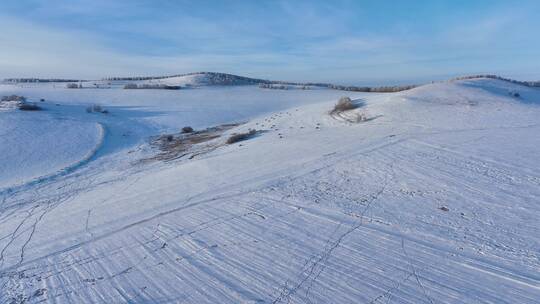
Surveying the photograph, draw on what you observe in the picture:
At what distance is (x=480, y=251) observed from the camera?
4590 millimetres

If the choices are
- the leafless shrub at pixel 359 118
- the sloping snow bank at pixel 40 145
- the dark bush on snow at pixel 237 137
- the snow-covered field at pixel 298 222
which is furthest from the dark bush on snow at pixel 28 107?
Answer: the leafless shrub at pixel 359 118

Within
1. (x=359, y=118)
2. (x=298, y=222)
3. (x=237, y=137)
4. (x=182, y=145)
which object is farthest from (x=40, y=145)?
(x=298, y=222)

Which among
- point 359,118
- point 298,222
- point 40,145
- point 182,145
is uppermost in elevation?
point 359,118

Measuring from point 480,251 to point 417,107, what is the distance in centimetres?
1141

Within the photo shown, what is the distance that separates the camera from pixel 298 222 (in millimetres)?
5551

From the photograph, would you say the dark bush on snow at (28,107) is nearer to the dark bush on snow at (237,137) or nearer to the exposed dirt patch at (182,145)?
the exposed dirt patch at (182,145)

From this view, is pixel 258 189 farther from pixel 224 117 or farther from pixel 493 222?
pixel 224 117

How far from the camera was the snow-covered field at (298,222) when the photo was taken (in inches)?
160

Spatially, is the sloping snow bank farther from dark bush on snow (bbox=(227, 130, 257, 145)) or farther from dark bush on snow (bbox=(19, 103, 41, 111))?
dark bush on snow (bbox=(227, 130, 257, 145))

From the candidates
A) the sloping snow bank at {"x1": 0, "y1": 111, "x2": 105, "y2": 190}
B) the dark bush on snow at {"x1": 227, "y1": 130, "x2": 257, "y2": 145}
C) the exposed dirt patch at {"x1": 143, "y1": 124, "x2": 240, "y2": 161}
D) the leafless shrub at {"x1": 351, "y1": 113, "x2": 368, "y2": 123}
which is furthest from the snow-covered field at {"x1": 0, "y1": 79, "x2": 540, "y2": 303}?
the leafless shrub at {"x1": 351, "y1": 113, "x2": 368, "y2": 123}

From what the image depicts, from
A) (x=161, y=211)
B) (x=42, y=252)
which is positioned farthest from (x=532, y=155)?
(x=42, y=252)

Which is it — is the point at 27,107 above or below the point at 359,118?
below

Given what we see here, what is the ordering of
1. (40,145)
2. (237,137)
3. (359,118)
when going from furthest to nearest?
1. (40,145)
2. (359,118)
3. (237,137)

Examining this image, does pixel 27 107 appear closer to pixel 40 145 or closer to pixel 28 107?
pixel 28 107
